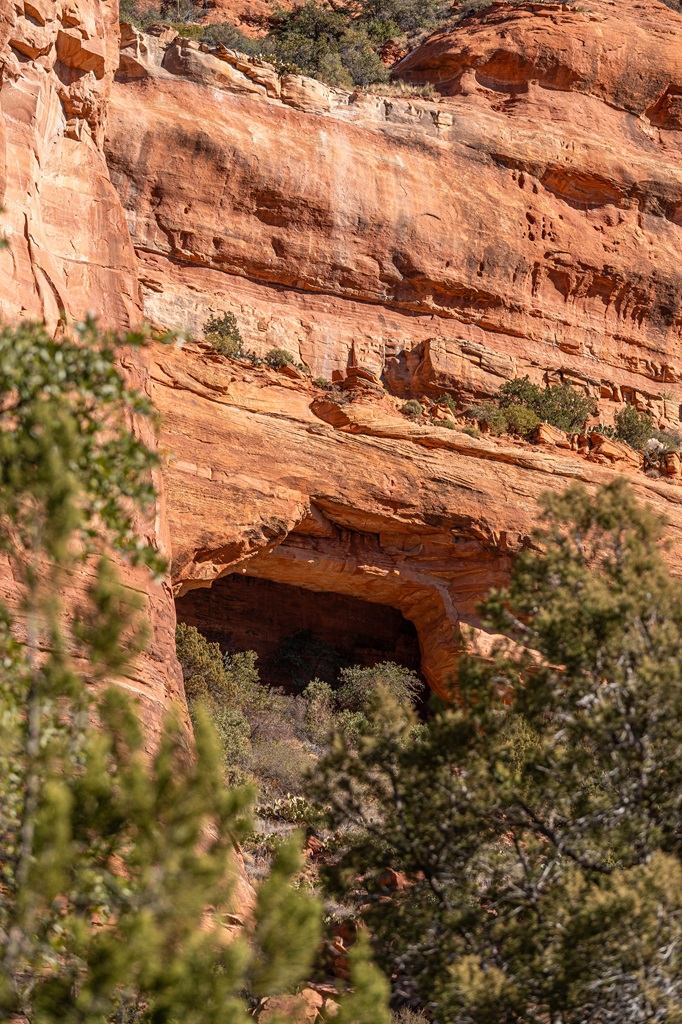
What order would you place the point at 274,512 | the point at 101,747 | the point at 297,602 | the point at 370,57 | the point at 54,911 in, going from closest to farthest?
the point at 101,747 → the point at 54,911 → the point at 274,512 → the point at 297,602 → the point at 370,57

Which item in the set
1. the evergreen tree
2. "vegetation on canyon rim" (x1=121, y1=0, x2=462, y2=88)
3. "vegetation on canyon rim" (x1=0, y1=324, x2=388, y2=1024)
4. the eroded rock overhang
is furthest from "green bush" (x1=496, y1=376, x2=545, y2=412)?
"vegetation on canyon rim" (x1=0, y1=324, x2=388, y2=1024)

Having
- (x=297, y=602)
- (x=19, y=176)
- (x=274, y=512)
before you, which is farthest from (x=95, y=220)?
(x=297, y=602)

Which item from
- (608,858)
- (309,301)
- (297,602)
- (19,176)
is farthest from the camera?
(309,301)

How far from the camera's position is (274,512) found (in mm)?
16078

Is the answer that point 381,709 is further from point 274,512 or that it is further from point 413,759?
point 274,512

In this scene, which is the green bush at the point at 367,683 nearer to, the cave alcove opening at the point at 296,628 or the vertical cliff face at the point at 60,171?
the cave alcove opening at the point at 296,628

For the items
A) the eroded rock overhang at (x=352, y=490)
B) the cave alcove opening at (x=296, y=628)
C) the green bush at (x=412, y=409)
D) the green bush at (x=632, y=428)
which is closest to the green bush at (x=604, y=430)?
the green bush at (x=632, y=428)

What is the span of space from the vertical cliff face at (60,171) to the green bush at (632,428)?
51.7 ft

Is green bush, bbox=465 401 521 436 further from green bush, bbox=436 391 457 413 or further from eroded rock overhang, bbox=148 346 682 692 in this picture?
eroded rock overhang, bbox=148 346 682 692

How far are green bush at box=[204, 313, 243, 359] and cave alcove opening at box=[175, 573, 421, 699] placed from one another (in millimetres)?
5146

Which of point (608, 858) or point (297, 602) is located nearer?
point (608, 858)

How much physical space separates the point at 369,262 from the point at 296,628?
10576 mm

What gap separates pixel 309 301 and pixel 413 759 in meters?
19.1

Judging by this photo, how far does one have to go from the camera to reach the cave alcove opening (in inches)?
784
